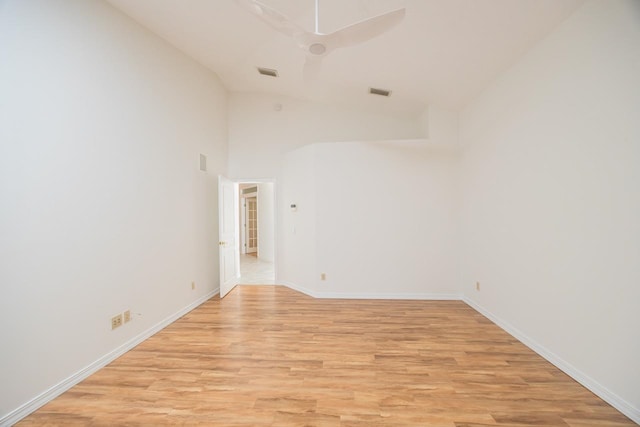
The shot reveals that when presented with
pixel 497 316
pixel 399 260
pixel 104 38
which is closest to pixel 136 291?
pixel 104 38

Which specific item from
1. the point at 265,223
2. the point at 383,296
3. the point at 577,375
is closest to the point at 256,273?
the point at 265,223

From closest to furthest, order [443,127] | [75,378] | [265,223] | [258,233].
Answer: [75,378] < [443,127] < [265,223] < [258,233]

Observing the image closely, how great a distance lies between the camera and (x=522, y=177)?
311 cm

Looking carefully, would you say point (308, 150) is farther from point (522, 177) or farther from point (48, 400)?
point (48, 400)

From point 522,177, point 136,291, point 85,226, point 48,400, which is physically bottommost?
point 48,400

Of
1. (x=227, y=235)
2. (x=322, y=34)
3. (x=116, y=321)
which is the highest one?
(x=322, y=34)

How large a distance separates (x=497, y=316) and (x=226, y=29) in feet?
16.0

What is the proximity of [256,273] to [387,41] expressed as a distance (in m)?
5.61

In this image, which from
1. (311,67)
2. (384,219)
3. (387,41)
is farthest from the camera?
(384,219)

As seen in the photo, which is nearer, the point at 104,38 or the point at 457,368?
the point at 457,368

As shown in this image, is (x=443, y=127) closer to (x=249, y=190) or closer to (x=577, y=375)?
(x=577, y=375)

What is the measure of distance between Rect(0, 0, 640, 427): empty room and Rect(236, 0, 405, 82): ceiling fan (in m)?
0.02

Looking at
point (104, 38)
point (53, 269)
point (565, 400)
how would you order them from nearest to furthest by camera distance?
point (565, 400) → point (53, 269) → point (104, 38)

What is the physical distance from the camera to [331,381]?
241cm
